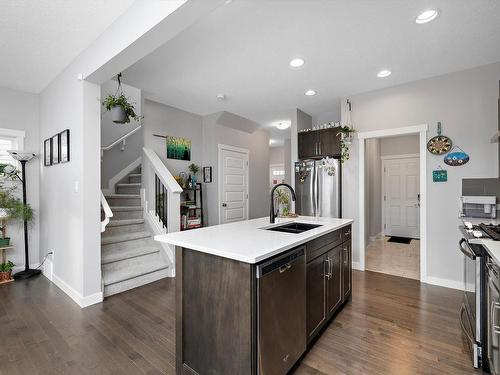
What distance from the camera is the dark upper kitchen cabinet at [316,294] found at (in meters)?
1.89

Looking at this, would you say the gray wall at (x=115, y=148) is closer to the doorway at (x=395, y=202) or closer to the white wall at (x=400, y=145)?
the doorway at (x=395, y=202)

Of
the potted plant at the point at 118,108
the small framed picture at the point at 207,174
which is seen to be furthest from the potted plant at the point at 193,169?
the potted plant at the point at 118,108

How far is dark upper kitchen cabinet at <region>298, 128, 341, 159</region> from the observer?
444 centimetres

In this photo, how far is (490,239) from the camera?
170 centimetres

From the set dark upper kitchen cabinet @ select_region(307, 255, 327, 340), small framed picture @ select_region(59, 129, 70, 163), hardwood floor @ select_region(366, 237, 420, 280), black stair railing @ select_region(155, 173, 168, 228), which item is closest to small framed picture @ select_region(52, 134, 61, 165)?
small framed picture @ select_region(59, 129, 70, 163)

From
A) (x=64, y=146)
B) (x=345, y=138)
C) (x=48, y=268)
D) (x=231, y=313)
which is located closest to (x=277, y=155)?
(x=345, y=138)

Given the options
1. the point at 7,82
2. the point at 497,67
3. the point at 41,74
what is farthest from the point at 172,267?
the point at 497,67

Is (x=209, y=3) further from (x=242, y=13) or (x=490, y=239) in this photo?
(x=490, y=239)

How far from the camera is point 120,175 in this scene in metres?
4.93

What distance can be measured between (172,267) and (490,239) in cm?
347

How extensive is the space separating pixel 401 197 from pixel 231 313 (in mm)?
6309

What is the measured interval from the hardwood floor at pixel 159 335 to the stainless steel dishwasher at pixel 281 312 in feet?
0.91

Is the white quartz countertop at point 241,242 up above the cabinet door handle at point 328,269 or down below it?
above

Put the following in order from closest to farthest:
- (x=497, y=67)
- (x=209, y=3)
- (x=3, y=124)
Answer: (x=209, y=3) < (x=497, y=67) < (x=3, y=124)
